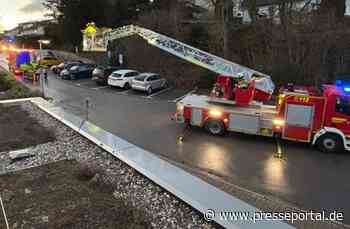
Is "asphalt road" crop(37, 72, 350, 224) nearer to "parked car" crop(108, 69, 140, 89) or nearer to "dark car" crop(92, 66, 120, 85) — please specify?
"parked car" crop(108, 69, 140, 89)

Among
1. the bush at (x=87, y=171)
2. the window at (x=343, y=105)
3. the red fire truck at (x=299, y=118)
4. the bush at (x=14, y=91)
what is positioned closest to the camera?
the bush at (x=87, y=171)

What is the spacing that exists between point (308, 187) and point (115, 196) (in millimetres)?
5375

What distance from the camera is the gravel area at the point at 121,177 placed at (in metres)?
5.97

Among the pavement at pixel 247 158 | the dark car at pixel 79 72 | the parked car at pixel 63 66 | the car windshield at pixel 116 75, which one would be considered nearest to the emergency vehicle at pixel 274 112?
the pavement at pixel 247 158

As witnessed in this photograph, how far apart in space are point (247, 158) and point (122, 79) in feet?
56.8

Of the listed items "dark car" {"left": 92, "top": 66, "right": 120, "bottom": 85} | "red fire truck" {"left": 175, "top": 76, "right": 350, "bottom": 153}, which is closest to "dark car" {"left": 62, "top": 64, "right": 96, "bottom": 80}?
"dark car" {"left": 92, "top": 66, "right": 120, "bottom": 85}

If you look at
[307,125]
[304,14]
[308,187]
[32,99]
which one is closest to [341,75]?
[304,14]

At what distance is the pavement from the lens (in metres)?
8.51

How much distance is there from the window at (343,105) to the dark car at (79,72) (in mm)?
26895

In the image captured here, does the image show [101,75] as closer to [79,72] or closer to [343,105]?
[79,72]

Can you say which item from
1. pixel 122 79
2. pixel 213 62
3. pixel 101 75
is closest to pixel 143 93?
pixel 122 79

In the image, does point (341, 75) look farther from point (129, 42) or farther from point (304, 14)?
point (129, 42)

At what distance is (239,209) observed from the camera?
6141mm

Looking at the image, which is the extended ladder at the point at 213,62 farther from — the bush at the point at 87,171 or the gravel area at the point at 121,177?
the bush at the point at 87,171
